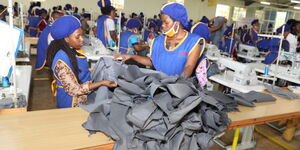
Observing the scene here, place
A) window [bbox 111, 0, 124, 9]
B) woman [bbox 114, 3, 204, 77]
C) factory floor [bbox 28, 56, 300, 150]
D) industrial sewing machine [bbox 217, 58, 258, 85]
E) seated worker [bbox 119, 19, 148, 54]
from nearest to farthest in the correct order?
1. woman [bbox 114, 3, 204, 77]
2. industrial sewing machine [bbox 217, 58, 258, 85]
3. factory floor [bbox 28, 56, 300, 150]
4. seated worker [bbox 119, 19, 148, 54]
5. window [bbox 111, 0, 124, 9]

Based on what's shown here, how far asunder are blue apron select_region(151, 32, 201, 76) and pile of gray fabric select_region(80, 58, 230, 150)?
2.08ft

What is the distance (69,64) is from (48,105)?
2.59 metres

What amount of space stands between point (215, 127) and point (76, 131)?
0.82m

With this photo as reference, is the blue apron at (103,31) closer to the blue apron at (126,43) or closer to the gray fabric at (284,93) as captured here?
the blue apron at (126,43)

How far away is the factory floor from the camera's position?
10.9 feet

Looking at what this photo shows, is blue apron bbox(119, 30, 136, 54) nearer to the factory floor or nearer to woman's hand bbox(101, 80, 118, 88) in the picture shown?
the factory floor

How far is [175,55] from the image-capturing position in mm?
2156

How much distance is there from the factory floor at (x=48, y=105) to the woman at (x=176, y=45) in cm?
148

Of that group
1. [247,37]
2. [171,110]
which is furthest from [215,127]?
[247,37]

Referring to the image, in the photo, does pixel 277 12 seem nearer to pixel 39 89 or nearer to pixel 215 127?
pixel 39 89

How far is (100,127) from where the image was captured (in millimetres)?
1390

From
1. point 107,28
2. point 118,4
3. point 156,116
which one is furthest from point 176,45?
point 118,4

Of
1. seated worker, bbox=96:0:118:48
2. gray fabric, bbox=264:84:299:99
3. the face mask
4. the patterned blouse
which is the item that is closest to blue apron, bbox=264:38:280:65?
gray fabric, bbox=264:84:299:99

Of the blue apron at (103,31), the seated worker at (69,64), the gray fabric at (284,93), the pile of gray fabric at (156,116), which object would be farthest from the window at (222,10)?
the pile of gray fabric at (156,116)
